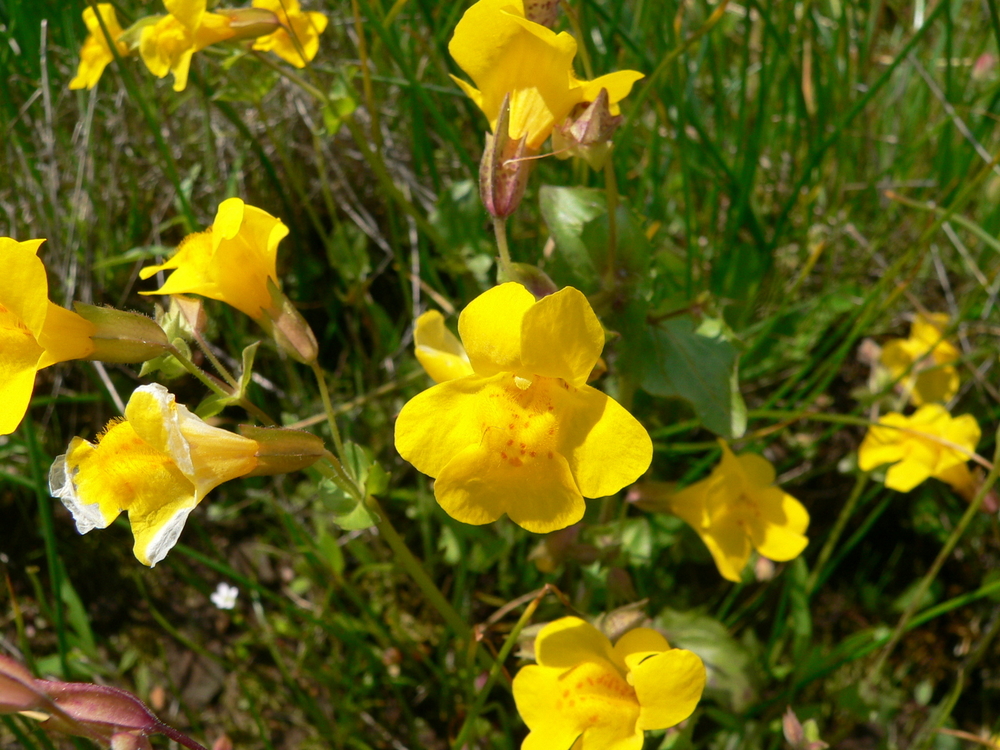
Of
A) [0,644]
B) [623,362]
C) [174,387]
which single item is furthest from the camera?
[174,387]


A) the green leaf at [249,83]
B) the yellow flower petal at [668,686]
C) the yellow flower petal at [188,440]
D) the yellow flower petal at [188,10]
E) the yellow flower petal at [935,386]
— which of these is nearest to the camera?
the yellow flower petal at [188,440]

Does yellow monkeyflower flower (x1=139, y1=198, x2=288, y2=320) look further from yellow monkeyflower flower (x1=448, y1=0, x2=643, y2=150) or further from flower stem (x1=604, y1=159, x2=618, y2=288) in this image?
flower stem (x1=604, y1=159, x2=618, y2=288)

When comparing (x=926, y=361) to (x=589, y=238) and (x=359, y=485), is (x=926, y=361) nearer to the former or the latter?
(x=589, y=238)

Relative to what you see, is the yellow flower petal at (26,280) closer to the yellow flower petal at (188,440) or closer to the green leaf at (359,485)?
the yellow flower petal at (188,440)

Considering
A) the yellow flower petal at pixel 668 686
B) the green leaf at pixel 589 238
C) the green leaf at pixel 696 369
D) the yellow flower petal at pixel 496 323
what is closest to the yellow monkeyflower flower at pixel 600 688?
the yellow flower petal at pixel 668 686

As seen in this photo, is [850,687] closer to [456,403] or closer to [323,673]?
[323,673]

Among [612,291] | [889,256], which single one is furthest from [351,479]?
[889,256]
